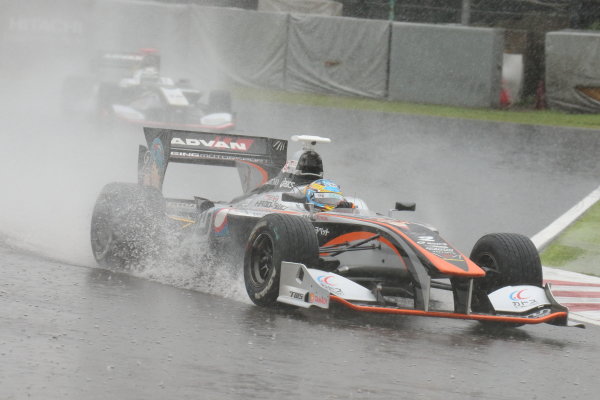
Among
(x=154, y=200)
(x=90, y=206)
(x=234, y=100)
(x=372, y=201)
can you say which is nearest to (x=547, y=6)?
(x=234, y=100)

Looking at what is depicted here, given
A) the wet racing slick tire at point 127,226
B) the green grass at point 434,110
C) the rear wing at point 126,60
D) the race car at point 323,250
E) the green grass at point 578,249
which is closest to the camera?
the race car at point 323,250

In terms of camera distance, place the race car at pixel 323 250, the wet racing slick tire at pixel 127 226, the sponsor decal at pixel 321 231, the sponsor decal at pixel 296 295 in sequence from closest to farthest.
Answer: the sponsor decal at pixel 296 295
the race car at pixel 323 250
the sponsor decal at pixel 321 231
the wet racing slick tire at pixel 127 226

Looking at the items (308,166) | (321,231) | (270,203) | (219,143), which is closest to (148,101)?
(219,143)

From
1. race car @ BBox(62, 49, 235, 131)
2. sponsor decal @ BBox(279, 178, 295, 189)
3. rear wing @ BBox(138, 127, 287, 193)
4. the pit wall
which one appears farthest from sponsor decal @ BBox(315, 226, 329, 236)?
the pit wall

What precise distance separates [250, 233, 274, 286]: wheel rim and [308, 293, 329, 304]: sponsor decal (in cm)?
69

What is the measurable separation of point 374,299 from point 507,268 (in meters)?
1.17

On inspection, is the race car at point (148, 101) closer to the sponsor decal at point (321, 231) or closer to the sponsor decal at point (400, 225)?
the sponsor decal at point (321, 231)

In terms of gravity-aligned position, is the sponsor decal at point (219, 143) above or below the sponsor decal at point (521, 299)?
above

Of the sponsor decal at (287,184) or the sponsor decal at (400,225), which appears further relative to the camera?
the sponsor decal at (287,184)

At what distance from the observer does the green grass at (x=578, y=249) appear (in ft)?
40.3

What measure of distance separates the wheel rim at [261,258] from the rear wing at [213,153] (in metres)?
2.62

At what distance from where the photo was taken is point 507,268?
361 inches

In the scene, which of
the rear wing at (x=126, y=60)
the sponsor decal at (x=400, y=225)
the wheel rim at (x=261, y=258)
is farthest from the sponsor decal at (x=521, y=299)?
the rear wing at (x=126, y=60)

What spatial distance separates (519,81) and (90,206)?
15.3 meters
